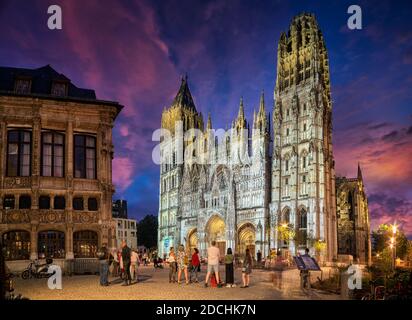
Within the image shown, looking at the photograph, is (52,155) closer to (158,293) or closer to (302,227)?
(158,293)

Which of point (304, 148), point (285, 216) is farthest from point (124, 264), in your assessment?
point (285, 216)

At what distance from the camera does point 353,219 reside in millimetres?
84188

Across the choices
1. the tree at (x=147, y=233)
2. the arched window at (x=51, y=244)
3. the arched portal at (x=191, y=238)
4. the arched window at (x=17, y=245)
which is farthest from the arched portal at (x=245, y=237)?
the arched window at (x=17, y=245)

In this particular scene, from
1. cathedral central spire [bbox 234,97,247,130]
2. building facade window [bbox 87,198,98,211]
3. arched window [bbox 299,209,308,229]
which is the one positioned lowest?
arched window [bbox 299,209,308,229]

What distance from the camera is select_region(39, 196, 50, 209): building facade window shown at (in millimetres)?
30438

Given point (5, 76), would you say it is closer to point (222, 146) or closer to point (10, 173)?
point (10, 173)

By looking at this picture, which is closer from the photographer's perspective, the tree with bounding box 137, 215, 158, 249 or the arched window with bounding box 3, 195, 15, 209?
the arched window with bounding box 3, 195, 15, 209

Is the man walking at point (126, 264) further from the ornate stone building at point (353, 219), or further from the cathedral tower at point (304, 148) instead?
the ornate stone building at point (353, 219)

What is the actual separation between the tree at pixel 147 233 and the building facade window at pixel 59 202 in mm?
89756

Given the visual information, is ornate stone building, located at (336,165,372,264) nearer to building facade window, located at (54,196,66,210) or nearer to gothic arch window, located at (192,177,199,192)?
gothic arch window, located at (192,177,199,192)

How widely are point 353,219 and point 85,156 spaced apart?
6249 cm

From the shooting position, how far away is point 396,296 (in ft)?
44.1

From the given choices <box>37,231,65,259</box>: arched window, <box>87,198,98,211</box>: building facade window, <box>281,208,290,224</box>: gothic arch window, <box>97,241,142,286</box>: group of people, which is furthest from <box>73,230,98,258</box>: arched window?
<box>281,208,290,224</box>: gothic arch window
